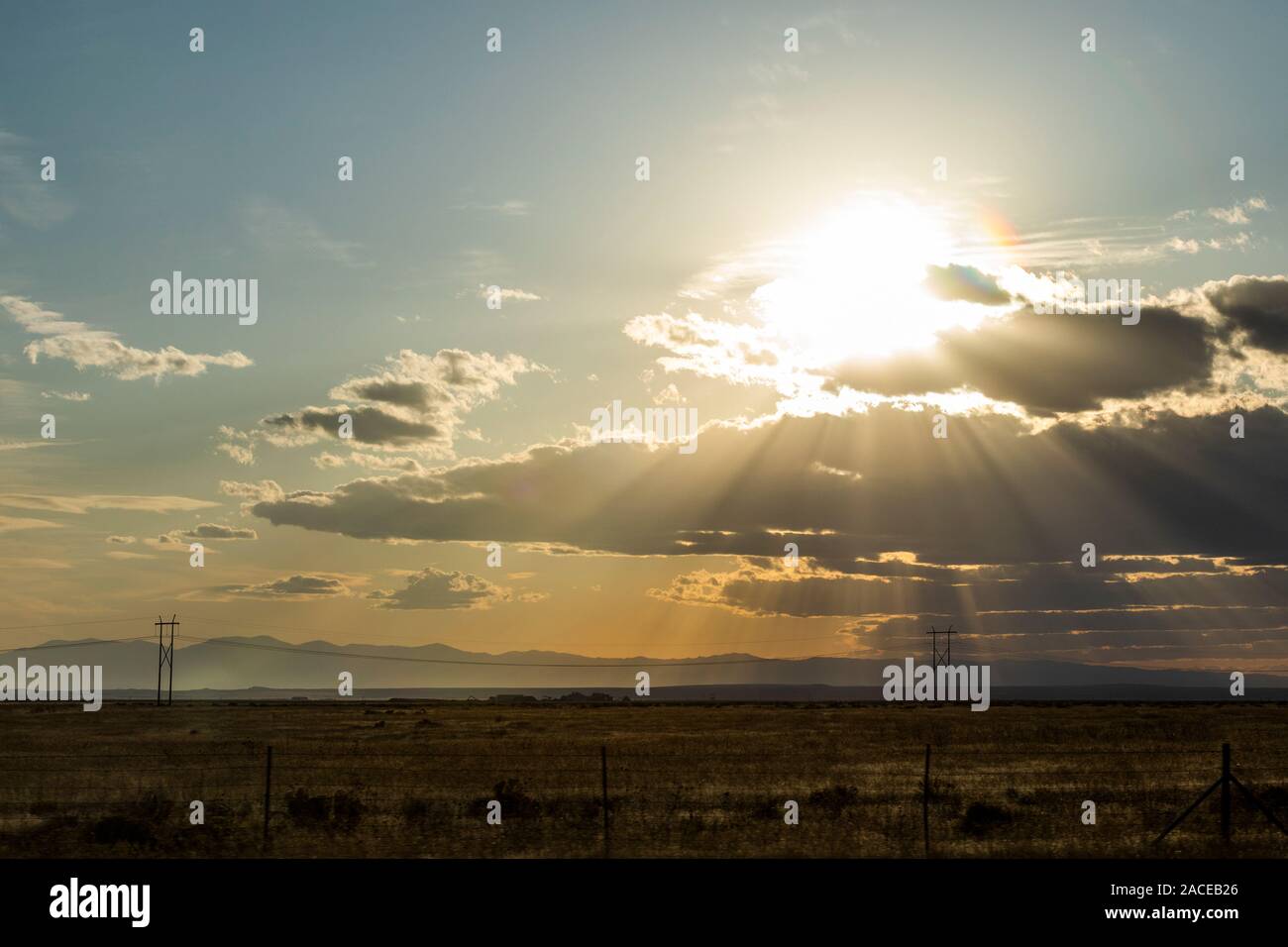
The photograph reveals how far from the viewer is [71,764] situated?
45.6 meters

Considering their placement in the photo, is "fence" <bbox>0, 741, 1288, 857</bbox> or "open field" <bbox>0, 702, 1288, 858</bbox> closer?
"fence" <bbox>0, 741, 1288, 857</bbox>

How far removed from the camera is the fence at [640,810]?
80.2ft

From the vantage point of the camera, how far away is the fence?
24.4 m

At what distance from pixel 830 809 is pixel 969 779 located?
9551 mm

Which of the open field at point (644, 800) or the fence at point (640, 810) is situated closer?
the fence at point (640, 810)

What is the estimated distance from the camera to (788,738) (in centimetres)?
6644

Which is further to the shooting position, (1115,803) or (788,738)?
(788,738)

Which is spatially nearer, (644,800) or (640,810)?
(640,810)

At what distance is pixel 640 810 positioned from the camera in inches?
1142
